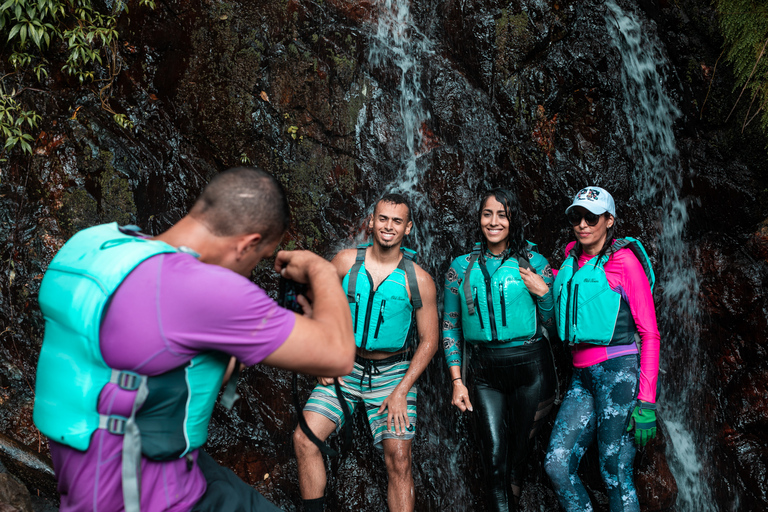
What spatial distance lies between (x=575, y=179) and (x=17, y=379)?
6343mm

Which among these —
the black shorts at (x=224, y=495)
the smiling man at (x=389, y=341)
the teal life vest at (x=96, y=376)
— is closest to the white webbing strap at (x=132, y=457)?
the teal life vest at (x=96, y=376)

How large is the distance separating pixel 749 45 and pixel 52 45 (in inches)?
307

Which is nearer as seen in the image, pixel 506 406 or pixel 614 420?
pixel 614 420

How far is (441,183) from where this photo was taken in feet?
19.1

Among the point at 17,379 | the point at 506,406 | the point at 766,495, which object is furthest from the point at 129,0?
the point at 766,495

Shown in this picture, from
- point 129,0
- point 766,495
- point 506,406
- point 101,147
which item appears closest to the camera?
point 506,406

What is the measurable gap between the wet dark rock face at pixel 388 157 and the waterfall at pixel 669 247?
0.43 feet

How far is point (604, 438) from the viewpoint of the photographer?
3.98m

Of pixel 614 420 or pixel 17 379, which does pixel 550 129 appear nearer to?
pixel 614 420

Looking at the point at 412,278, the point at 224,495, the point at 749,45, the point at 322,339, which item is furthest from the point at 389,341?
the point at 749,45

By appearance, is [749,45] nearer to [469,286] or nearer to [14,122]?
[469,286]

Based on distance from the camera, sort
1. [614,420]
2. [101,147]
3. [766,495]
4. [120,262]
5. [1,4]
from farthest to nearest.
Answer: [101,147] < [1,4] < [766,495] < [614,420] < [120,262]

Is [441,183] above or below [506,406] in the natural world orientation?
above

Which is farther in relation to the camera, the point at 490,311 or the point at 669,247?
the point at 669,247
